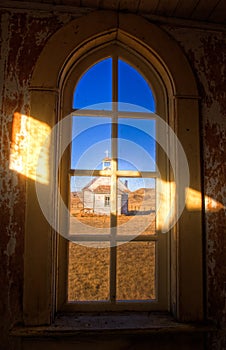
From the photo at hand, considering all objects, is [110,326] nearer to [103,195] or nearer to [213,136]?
[103,195]

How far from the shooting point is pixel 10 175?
60.3 inches

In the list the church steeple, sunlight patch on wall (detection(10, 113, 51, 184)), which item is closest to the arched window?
the church steeple

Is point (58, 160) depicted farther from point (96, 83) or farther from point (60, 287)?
point (60, 287)

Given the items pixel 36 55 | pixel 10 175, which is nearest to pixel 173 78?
pixel 36 55

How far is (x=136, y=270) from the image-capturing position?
5.47 feet

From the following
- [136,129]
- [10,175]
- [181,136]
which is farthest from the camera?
[136,129]

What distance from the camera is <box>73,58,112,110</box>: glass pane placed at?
172 centimetres

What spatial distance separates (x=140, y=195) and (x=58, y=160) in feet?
1.70

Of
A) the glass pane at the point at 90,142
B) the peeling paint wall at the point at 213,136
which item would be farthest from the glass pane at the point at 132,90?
the peeling paint wall at the point at 213,136

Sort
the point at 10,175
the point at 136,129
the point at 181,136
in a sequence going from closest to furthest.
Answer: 1. the point at 10,175
2. the point at 181,136
3. the point at 136,129

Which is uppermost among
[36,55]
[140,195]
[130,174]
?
[36,55]

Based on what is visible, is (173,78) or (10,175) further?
(173,78)

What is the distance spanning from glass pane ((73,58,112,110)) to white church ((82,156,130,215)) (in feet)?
1.15

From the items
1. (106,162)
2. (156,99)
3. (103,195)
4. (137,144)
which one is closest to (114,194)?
(103,195)
